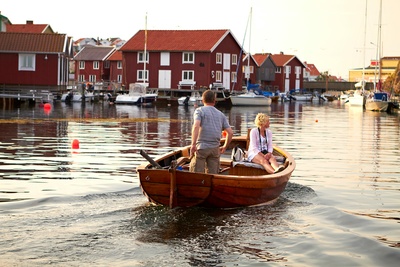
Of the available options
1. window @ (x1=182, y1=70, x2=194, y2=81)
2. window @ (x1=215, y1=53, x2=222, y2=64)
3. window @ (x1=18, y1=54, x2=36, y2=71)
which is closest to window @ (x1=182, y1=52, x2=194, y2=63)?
window @ (x1=182, y1=70, x2=194, y2=81)

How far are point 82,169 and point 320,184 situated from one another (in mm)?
6233

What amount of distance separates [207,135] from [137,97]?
6389 centimetres

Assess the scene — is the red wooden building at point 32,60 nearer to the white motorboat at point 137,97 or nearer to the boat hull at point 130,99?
the boat hull at point 130,99

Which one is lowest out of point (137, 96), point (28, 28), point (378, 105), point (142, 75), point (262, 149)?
point (262, 149)

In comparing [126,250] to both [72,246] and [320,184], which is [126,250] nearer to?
[72,246]

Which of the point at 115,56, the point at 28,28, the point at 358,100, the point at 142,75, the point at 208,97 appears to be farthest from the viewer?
the point at 115,56

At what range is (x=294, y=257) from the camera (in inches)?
427

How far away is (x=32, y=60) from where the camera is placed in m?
69.9

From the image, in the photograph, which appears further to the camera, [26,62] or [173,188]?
[26,62]

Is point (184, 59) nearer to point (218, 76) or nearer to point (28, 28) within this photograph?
point (218, 76)

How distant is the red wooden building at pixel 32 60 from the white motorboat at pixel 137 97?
8.82m

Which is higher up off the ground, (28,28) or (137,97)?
(28,28)

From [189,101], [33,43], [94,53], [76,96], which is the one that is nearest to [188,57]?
[189,101]

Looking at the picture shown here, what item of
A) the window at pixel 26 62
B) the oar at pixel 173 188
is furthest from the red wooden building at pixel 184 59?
the oar at pixel 173 188
